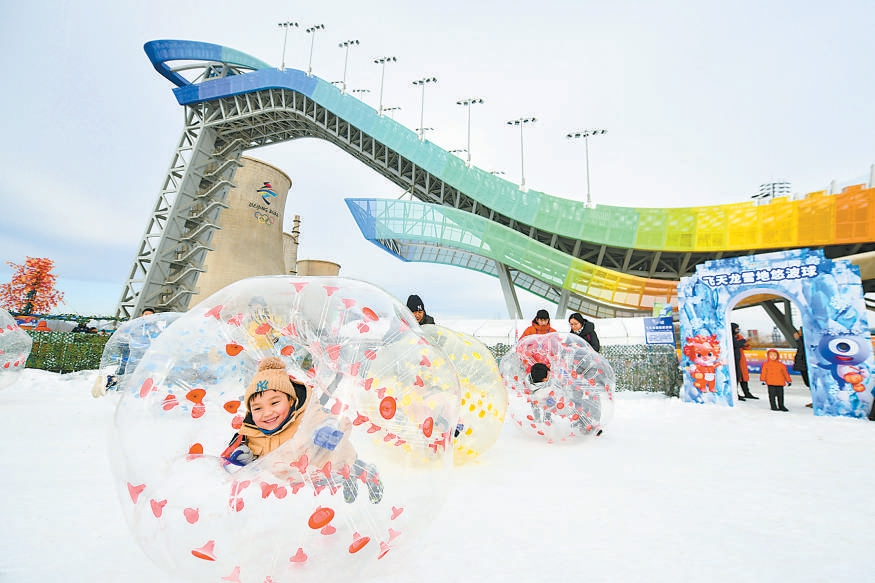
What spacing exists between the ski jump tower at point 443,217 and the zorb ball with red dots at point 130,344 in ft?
36.8

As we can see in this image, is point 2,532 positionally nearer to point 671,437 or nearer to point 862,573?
point 862,573

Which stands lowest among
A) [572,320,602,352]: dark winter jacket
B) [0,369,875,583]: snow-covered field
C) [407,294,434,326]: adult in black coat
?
[0,369,875,583]: snow-covered field

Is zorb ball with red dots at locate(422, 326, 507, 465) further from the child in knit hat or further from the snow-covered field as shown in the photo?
the child in knit hat

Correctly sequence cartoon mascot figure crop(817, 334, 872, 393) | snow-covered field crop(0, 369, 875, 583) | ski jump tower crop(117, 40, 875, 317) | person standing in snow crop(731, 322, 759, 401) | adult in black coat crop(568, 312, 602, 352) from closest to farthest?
snow-covered field crop(0, 369, 875, 583)
adult in black coat crop(568, 312, 602, 352)
cartoon mascot figure crop(817, 334, 872, 393)
person standing in snow crop(731, 322, 759, 401)
ski jump tower crop(117, 40, 875, 317)

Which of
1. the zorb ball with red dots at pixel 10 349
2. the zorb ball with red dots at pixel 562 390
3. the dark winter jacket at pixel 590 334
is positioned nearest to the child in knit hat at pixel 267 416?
the zorb ball with red dots at pixel 562 390

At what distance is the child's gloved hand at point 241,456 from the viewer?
1.74 meters

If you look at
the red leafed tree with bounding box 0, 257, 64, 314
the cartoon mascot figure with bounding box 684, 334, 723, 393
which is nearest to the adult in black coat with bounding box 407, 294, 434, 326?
the cartoon mascot figure with bounding box 684, 334, 723, 393

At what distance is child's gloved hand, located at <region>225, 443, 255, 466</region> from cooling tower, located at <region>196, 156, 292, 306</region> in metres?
19.9

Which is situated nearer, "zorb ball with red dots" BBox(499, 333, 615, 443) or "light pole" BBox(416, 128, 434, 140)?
"zorb ball with red dots" BBox(499, 333, 615, 443)

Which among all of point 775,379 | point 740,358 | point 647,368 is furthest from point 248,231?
point 775,379

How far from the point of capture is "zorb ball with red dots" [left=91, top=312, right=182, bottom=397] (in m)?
5.87

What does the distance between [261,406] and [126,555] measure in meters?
1.28

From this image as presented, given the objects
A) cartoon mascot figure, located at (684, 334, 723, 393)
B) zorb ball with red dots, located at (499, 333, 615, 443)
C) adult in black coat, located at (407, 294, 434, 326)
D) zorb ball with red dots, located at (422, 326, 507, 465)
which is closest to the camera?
zorb ball with red dots, located at (422, 326, 507, 465)

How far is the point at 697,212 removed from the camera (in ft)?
82.5
